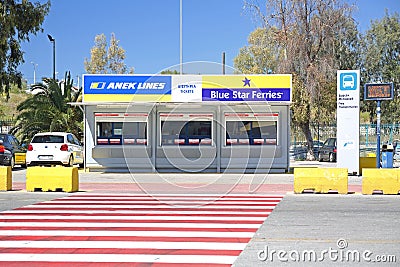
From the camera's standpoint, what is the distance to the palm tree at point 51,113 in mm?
34088

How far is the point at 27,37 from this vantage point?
3659 centimetres

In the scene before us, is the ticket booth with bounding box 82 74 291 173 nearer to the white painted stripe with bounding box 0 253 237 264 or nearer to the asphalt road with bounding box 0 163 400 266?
the asphalt road with bounding box 0 163 400 266

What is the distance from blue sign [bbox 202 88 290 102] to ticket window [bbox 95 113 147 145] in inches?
119

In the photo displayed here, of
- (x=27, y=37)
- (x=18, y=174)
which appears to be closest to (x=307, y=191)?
(x=18, y=174)

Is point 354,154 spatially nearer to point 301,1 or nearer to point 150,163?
point 150,163

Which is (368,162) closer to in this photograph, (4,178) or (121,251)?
(4,178)

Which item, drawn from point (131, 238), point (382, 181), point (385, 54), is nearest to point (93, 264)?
point (131, 238)

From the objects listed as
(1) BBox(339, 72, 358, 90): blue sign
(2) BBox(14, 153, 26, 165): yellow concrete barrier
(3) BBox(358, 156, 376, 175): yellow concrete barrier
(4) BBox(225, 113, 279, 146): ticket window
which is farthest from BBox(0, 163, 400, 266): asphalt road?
(2) BBox(14, 153, 26, 165): yellow concrete barrier

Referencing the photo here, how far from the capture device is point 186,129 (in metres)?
25.7

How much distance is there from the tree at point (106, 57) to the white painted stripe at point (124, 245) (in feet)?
177

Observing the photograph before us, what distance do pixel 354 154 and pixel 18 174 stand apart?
1409 cm

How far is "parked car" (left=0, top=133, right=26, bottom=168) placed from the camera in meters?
26.9

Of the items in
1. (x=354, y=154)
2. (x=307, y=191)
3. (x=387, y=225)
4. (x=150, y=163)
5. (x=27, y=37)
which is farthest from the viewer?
(x=27, y=37)

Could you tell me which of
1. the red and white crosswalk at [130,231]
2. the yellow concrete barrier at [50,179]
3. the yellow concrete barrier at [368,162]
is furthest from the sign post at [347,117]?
the yellow concrete barrier at [50,179]
